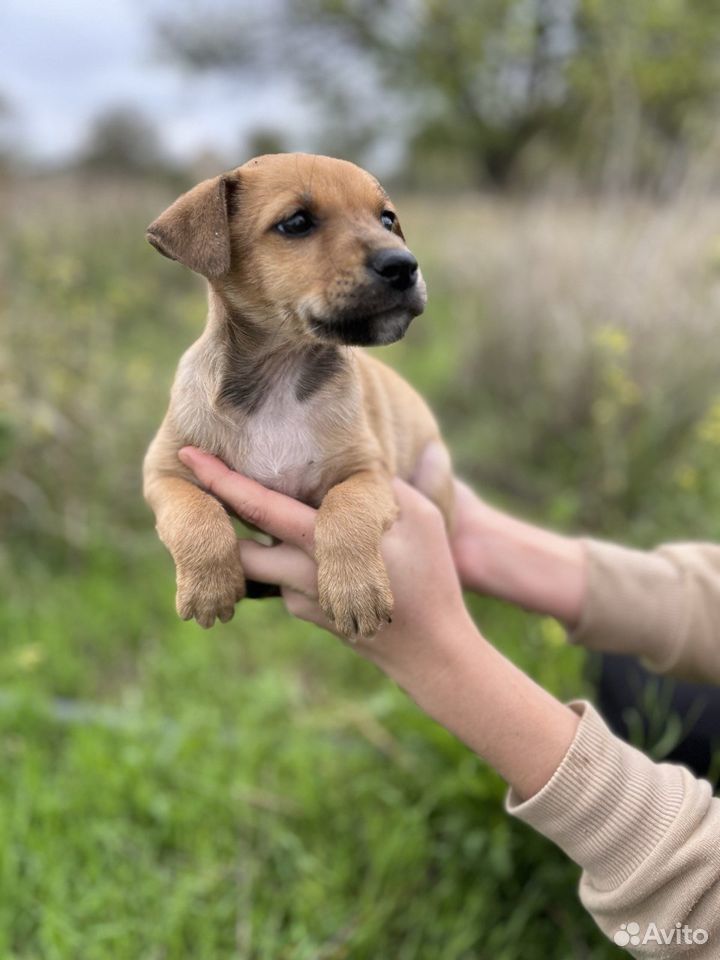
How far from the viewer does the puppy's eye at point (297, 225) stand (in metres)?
2.08

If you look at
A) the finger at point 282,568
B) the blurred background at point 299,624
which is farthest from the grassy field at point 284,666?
the finger at point 282,568

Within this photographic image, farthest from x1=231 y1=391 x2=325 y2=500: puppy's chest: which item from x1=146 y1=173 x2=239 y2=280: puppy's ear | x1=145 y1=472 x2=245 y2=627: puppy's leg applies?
x1=146 y1=173 x2=239 y2=280: puppy's ear

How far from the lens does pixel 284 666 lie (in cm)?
453

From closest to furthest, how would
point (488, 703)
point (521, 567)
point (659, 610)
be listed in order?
point (488, 703)
point (659, 610)
point (521, 567)

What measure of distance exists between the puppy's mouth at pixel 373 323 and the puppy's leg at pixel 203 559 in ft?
1.92

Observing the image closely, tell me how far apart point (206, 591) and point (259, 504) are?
0.29 meters

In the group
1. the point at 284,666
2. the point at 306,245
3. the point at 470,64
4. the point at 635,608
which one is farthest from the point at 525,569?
the point at 470,64

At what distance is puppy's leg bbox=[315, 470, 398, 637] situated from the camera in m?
1.95

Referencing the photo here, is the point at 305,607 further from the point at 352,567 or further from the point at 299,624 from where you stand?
the point at 299,624

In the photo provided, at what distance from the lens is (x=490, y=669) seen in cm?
218

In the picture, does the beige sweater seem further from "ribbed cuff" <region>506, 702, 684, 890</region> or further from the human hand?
the human hand

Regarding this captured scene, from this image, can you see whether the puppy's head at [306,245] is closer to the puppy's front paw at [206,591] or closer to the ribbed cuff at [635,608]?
the puppy's front paw at [206,591]

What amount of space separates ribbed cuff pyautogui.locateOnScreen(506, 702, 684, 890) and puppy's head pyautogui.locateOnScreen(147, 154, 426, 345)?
1.19 meters

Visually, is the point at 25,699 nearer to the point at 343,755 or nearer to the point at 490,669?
the point at 343,755
